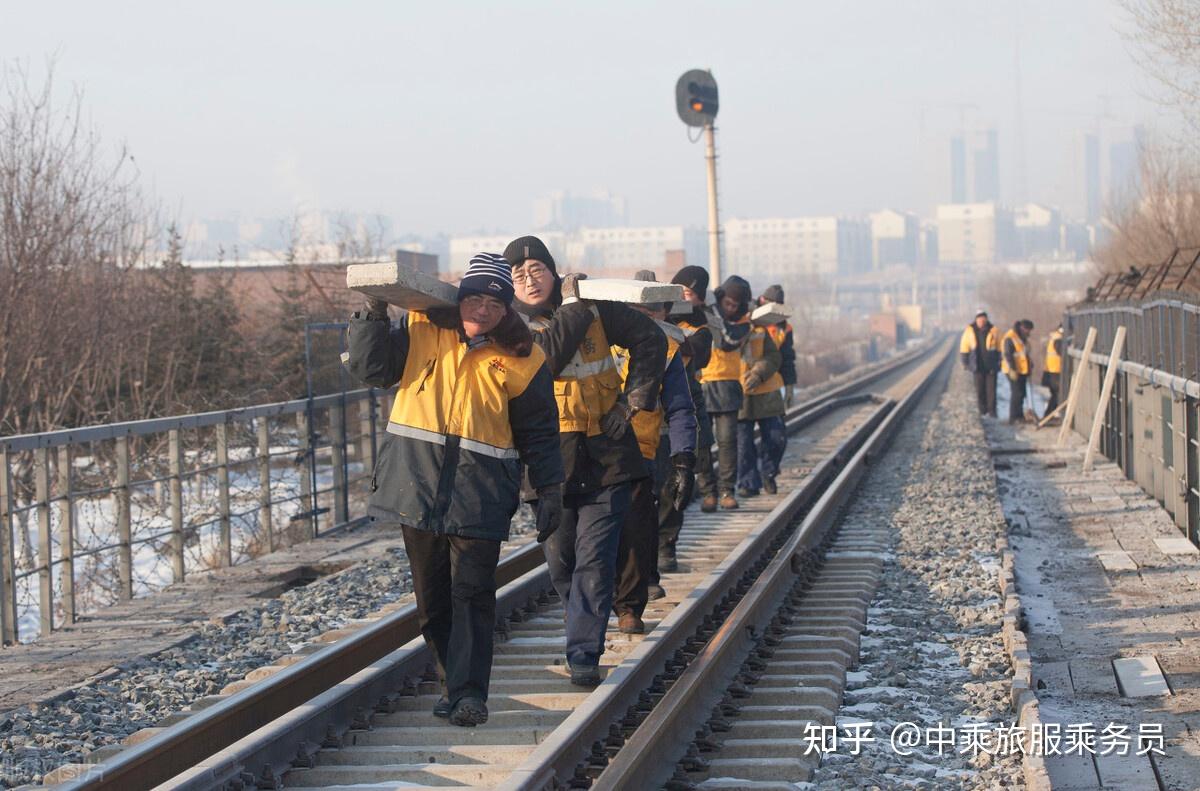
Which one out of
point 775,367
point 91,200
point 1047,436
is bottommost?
point 1047,436

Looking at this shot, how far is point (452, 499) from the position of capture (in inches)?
235

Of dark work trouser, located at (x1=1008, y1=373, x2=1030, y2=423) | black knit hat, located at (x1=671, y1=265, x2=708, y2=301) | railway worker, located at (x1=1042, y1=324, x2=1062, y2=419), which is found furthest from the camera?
railway worker, located at (x1=1042, y1=324, x2=1062, y2=419)

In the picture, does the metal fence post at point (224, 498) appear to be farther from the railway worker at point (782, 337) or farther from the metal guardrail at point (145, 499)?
the railway worker at point (782, 337)

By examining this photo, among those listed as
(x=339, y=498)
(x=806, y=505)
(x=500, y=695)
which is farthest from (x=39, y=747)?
(x=806, y=505)

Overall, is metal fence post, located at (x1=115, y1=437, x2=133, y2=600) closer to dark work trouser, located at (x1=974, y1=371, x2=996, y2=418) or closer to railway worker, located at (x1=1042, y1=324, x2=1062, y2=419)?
railway worker, located at (x1=1042, y1=324, x2=1062, y2=419)

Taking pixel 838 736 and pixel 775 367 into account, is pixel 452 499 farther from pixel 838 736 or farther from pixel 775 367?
pixel 775 367

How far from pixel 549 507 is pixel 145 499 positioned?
8.61 meters

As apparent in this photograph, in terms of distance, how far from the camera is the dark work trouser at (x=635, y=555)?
8117mm

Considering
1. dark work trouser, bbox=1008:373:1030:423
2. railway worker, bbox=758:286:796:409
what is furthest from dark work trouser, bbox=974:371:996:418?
railway worker, bbox=758:286:796:409

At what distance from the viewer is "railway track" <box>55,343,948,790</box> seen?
5.57 m

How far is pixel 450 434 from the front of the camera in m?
5.96

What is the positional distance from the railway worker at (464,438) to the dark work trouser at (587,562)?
81cm

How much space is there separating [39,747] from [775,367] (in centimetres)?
929

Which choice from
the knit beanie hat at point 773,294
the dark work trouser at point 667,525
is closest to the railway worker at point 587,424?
the dark work trouser at point 667,525
